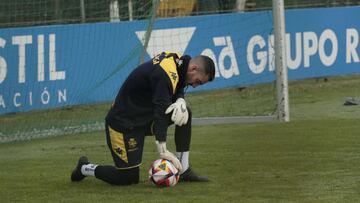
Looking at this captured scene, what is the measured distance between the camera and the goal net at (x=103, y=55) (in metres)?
13.6

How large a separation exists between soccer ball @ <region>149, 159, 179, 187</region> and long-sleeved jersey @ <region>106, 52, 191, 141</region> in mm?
332

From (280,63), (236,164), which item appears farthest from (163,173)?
(280,63)

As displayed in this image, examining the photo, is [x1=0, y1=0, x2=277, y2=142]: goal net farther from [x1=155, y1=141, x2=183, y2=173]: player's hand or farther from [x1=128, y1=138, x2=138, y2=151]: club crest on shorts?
[x1=155, y1=141, x2=183, y2=173]: player's hand

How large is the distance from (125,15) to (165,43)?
838mm

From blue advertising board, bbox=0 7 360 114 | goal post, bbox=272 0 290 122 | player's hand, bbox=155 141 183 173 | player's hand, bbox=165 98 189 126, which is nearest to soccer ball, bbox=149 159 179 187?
player's hand, bbox=155 141 183 173

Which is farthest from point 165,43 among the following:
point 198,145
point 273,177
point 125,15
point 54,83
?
point 273,177

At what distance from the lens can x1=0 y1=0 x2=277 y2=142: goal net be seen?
13586 millimetres

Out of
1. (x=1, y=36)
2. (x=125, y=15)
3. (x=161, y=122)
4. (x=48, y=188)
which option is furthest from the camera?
(x=125, y=15)

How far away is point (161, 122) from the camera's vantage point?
308 inches

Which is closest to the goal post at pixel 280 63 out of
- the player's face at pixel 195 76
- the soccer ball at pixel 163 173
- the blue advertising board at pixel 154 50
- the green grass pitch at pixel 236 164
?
the green grass pitch at pixel 236 164

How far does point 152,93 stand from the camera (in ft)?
26.8

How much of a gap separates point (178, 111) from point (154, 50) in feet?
24.6

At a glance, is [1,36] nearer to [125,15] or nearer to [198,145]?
[125,15]

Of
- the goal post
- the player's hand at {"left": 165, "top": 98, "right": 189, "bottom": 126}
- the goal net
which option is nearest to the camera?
the player's hand at {"left": 165, "top": 98, "right": 189, "bottom": 126}
